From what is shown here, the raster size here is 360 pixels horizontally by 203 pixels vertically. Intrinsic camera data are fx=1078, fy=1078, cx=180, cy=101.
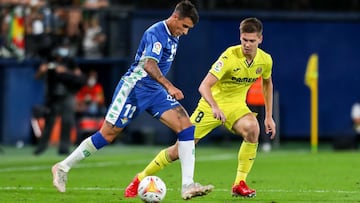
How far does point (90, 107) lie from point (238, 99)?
52.1ft

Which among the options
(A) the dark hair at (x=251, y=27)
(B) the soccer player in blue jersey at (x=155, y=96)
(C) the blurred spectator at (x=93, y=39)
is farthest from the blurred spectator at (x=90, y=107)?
(A) the dark hair at (x=251, y=27)

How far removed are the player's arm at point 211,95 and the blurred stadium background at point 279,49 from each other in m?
16.4

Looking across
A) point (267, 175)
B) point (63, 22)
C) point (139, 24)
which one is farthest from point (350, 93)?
point (267, 175)

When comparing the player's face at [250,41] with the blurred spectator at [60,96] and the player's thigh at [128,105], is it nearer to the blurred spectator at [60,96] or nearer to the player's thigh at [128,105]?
the player's thigh at [128,105]

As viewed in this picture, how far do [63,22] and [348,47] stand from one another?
7912mm

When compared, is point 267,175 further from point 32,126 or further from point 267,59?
point 32,126

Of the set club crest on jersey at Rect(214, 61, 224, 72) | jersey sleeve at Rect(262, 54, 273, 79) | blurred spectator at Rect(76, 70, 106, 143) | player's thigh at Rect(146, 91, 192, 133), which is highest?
club crest on jersey at Rect(214, 61, 224, 72)

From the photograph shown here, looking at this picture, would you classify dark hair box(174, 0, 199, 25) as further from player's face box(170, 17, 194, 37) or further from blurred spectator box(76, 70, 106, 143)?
blurred spectator box(76, 70, 106, 143)

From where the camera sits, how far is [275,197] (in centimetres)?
1284

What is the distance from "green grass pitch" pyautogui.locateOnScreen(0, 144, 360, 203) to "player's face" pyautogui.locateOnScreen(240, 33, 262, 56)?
176 cm

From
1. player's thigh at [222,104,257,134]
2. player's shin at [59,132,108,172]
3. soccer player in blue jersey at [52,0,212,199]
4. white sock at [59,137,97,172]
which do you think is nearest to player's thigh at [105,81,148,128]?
soccer player in blue jersey at [52,0,212,199]

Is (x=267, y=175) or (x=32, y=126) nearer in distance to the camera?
(x=267, y=175)

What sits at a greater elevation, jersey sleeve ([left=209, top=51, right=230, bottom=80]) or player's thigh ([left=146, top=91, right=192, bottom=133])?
jersey sleeve ([left=209, top=51, right=230, bottom=80])

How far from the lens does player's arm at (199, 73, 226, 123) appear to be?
476 inches
